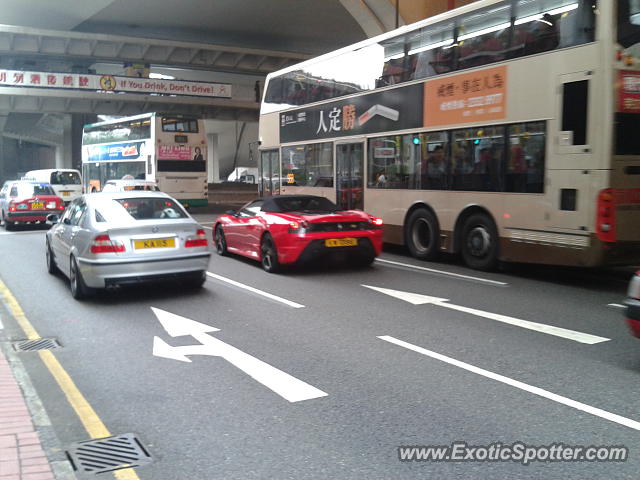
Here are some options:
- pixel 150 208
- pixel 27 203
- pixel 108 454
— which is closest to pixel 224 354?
pixel 108 454

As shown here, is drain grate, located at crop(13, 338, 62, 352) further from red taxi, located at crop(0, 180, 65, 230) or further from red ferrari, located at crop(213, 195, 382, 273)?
red taxi, located at crop(0, 180, 65, 230)

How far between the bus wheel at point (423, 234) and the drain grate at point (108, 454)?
329 inches

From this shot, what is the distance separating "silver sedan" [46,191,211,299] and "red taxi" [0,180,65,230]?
1122 cm

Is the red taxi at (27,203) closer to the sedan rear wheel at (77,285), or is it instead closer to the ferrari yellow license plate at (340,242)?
the sedan rear wheel at (77,285)

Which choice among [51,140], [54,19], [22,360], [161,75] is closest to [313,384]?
[22,360]

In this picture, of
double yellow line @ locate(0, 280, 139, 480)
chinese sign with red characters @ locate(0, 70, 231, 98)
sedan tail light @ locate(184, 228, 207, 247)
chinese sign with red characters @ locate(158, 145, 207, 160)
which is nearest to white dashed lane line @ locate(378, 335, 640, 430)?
double yellow line @ locate(0, 280, 139, 480)

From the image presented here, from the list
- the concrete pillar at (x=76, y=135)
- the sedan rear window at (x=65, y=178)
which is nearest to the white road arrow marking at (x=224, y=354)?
the sedan rear window at (x=65, y=178)

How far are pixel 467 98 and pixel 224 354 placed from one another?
684 centimetres

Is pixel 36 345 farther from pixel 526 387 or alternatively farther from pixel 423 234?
pixel 423 234

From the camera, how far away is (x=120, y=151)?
28.3 meters

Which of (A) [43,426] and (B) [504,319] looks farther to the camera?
(B) [504,319]

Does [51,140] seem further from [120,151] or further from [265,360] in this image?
[265,360]

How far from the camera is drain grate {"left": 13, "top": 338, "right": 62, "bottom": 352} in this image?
20.4 feet

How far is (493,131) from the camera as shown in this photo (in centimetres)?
1014
